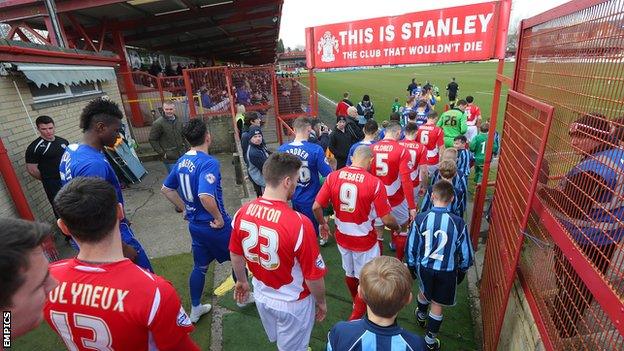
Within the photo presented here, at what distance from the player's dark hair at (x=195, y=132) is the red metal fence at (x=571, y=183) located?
9.93 feet

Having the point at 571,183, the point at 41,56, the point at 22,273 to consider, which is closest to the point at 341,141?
the point at 571,183

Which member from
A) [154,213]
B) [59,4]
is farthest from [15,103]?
[59,4]

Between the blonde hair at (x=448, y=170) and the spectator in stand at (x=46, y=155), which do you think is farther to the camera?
the spectator in stand at (x=46, y=155)

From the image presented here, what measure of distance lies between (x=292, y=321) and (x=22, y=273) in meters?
2.07

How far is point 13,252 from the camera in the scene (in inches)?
42.1

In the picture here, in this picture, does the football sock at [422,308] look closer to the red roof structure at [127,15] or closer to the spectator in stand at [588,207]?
the spectator in stand at [588,207]

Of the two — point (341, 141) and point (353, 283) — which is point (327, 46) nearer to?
point (341, 141)

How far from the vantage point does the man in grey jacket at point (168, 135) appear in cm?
690

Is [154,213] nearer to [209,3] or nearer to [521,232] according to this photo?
[521,232]

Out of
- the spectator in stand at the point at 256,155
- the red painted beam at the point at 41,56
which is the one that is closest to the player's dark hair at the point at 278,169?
the spectator in stand at the point at 256,155

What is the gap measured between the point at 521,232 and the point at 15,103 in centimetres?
762

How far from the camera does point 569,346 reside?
2.07 m

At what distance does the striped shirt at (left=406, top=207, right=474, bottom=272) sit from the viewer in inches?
125

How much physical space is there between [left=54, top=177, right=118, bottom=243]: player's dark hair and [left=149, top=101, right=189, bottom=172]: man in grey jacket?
550 centimetres
